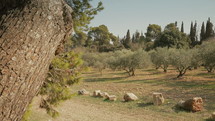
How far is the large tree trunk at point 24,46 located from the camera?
114 centimetres

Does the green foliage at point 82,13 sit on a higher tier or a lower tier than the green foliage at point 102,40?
lower

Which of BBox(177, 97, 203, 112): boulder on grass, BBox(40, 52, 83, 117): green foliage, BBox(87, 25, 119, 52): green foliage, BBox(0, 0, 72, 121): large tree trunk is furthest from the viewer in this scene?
BBox(87, 25, 119, 52): green foliage

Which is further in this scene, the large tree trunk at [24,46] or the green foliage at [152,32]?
the green foliage at [152,32]

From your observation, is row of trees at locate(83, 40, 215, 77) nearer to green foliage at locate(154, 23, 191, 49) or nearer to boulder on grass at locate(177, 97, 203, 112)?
green foliage at locate(154, 23, 191, 49)

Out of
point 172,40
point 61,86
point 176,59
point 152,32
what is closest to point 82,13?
point 61,86

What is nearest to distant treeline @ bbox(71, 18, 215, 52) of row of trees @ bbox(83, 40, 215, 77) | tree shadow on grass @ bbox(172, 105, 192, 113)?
row of trees @ bbox(83, 40, 215, 77)

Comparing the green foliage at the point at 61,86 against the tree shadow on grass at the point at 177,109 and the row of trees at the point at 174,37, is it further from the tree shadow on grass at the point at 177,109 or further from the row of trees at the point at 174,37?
the row of trees at the point at 174,37

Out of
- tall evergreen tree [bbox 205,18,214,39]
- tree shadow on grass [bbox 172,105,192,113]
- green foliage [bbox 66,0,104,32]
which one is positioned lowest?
tree shadow on grass [bbox 172,105,192,113]

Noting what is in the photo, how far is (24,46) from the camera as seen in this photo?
1216 mm

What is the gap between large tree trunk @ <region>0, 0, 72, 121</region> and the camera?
114cm

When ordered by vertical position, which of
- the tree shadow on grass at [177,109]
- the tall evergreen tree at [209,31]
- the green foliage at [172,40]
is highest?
the tall evergreen tree at [209,31]

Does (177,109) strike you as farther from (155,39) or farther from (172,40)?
(155,39)

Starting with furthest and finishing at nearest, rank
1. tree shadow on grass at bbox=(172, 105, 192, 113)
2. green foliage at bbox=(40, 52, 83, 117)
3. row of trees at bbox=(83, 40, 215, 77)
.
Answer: row of trees at bbox=(83, 40, 215, 77) → tree shadow on grass at bbox=(172, 105, 192, 113) → green foliage at bbox=(40, 52, 83, 117)

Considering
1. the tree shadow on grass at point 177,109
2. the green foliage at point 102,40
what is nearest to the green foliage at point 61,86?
the tree shadow on grass at point 177,109
